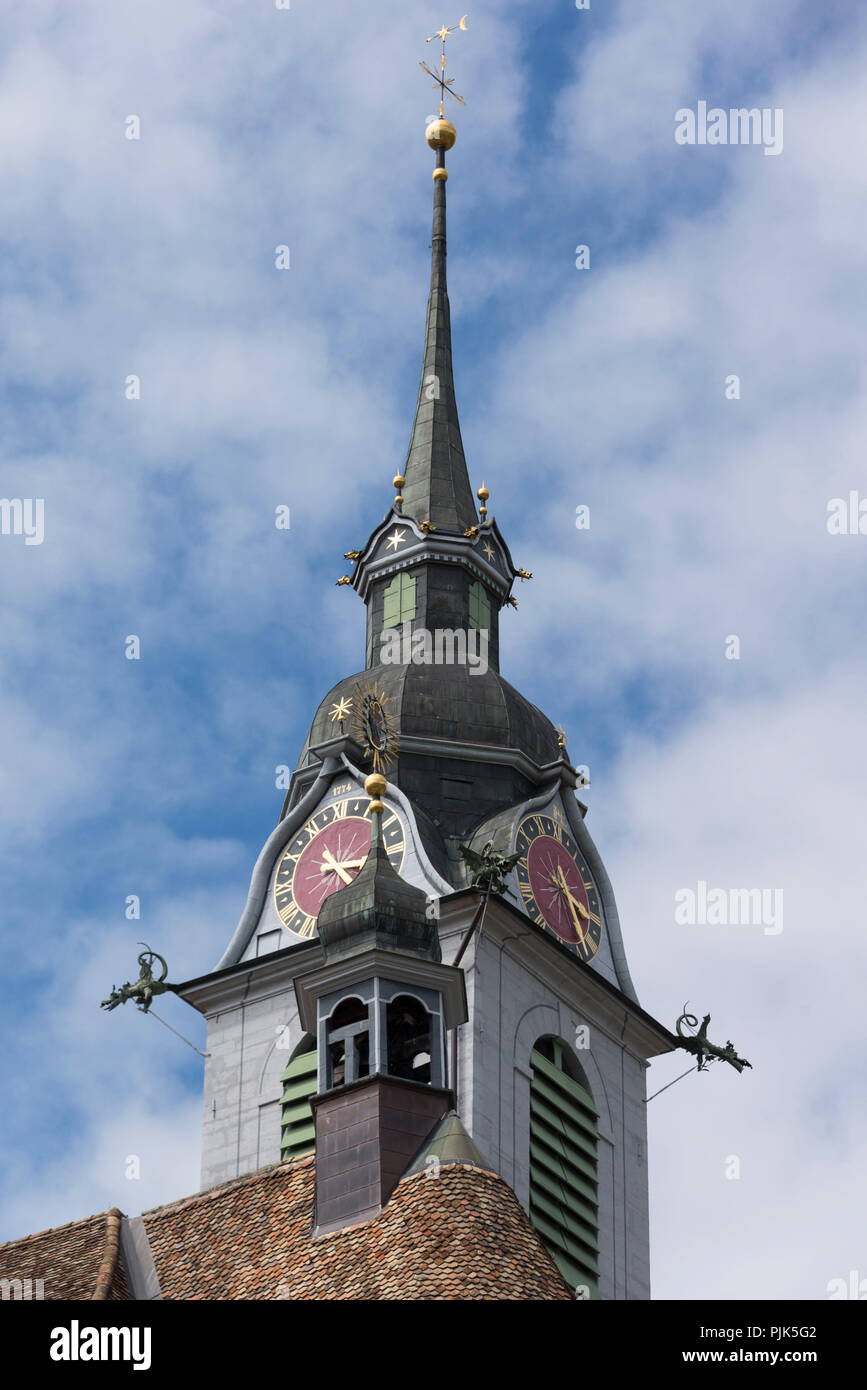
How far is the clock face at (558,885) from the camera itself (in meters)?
60.0

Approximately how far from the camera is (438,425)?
72500mm

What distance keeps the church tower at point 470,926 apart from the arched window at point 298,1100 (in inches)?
1.5

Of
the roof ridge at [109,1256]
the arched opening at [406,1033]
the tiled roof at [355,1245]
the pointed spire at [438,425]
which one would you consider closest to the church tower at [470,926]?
the pointed spire at [438,425]

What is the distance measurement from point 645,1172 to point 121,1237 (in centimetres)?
2223

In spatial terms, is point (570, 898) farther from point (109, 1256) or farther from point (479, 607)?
point (109, 1256)

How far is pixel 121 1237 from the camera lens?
39438 mm

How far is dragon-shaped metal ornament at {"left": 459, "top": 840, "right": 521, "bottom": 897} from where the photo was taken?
57.5 m

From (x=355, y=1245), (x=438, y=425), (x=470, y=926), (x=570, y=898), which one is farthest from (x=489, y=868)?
(x=355, y=1245)

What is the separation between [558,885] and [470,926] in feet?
13.8

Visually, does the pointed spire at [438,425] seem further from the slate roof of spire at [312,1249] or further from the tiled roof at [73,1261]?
the tiled roof at [73,1261]

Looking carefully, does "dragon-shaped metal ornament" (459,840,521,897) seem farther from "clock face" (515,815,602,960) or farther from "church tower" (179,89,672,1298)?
"clock face" (515,815,602,960)
